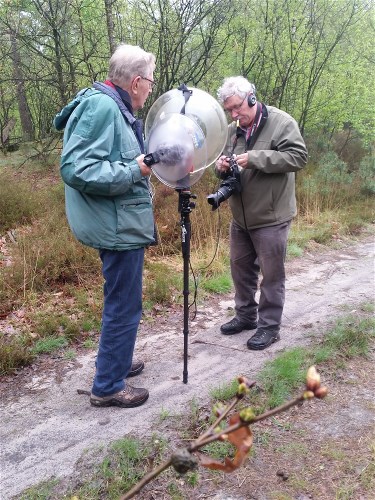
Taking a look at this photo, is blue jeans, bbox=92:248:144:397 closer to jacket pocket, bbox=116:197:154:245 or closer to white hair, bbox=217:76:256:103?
jacket pocket, bbox=116:197:154:245

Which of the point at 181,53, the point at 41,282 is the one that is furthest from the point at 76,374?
the point at 181,53

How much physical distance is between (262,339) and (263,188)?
128 cm

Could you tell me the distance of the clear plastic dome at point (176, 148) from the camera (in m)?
2.58

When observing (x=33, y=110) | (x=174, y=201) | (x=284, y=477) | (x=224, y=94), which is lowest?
(x=284, y=477)

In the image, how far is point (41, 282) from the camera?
186 inches

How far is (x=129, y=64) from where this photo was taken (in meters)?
2.57

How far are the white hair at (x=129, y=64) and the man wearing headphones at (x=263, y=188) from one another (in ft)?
3.20

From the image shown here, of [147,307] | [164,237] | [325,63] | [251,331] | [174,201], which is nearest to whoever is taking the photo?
[251,331]

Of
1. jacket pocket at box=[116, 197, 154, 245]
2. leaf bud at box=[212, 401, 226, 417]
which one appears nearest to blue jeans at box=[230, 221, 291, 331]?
jacket pocket at box=[116, 197, 154, 245]

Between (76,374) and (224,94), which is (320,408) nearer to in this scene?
(76,374)

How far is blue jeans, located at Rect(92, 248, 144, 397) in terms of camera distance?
2727 mm

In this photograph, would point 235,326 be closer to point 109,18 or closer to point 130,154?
point 130,154

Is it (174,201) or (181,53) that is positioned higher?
(181,53)

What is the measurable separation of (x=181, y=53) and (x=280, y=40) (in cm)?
262
